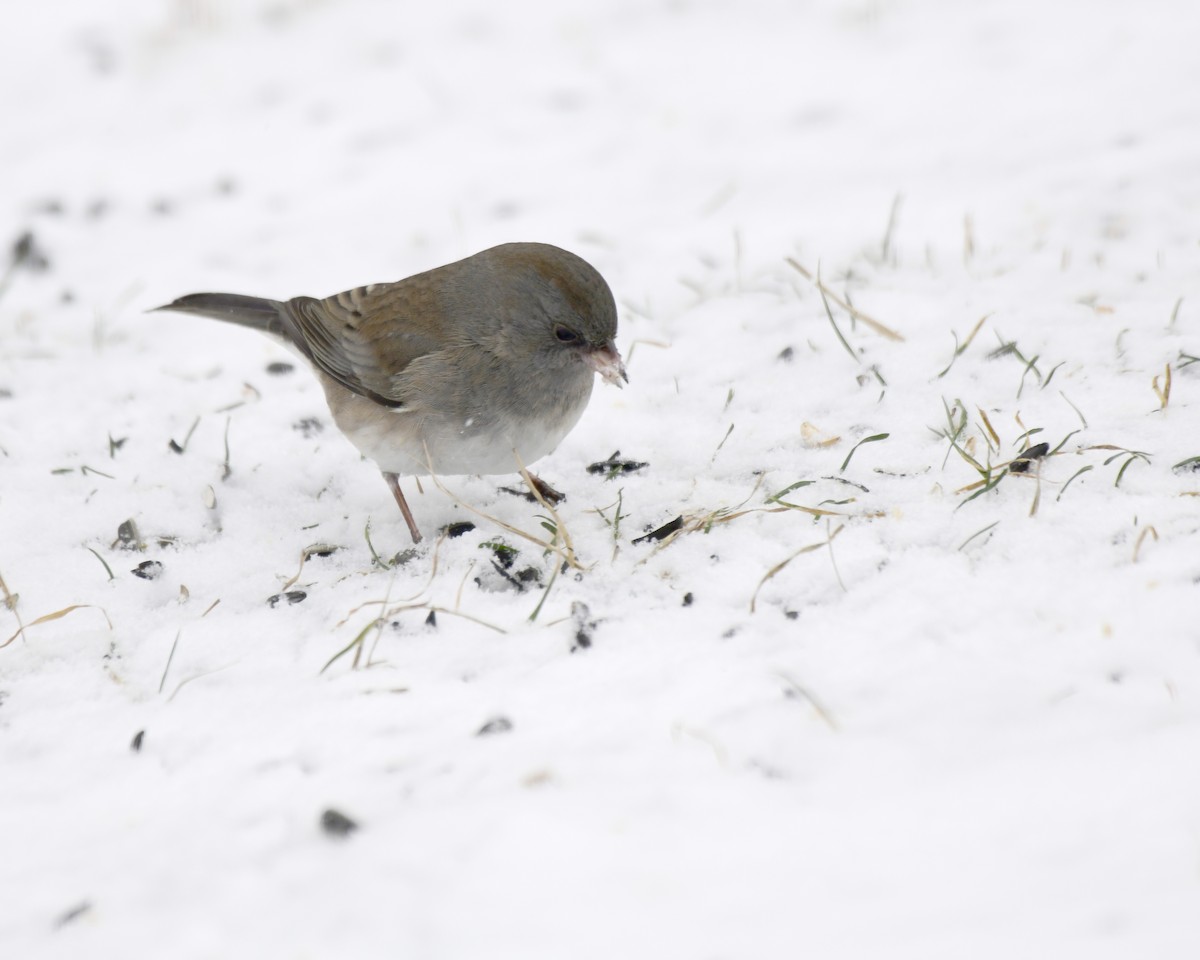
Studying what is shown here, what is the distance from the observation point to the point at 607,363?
3174 millimetres

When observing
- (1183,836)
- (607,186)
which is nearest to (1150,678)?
(1183,836)

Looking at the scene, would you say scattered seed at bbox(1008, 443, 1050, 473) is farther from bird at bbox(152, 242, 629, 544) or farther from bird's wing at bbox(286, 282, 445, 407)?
bird's wing at bbox(286, 282, 445, 407)

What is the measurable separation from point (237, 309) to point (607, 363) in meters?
1.48

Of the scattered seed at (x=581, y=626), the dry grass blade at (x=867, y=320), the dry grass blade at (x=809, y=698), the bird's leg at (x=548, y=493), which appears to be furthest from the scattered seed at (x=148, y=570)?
the dry grass blade at (x=867, y=320)

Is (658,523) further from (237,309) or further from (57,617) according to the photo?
(237,309)

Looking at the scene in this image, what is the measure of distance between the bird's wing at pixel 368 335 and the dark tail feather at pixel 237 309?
0.08 metres

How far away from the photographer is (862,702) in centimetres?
230

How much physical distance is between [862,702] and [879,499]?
897mm

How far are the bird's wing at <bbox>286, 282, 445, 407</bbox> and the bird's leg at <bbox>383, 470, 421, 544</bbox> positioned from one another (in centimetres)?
25

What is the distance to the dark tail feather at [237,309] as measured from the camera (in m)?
3.89

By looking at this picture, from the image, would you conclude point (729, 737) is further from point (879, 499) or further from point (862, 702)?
point (879, 499)

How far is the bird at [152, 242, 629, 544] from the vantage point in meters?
3.14

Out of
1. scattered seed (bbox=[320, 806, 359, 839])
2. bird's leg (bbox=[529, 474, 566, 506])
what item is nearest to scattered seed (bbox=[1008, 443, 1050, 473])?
bird's leg (bbox=[529, 474, 566, 506])

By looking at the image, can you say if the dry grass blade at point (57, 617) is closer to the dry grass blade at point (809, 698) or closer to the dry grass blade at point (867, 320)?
the dry grass blade at point (809, 698)
